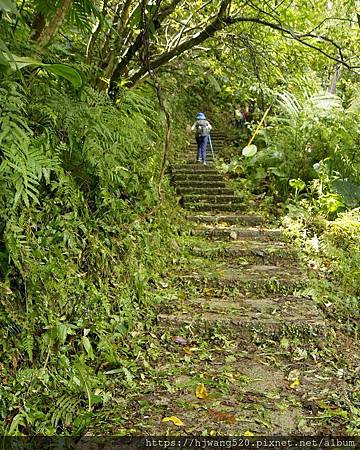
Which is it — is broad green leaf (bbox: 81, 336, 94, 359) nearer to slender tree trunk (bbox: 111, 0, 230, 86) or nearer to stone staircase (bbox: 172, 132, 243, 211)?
slender tree trunk (bbox: 111, 0, 230, 86)

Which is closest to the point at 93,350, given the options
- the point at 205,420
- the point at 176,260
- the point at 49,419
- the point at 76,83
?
the point at 49,419

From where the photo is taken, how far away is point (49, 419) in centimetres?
230

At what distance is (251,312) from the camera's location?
12.5 ft

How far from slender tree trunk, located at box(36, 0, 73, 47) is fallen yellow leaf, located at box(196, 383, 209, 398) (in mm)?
2367

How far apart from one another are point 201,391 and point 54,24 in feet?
7.94

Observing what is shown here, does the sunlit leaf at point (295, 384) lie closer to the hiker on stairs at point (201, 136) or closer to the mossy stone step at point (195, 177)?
the mossy stone step at point (195, 177)

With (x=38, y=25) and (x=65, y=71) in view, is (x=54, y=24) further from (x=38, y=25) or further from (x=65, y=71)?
(x=65, y=71)

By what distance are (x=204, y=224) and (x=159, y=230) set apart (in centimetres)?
133

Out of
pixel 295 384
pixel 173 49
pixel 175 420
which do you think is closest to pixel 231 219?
pixel 173 49

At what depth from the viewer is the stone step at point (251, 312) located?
359cm

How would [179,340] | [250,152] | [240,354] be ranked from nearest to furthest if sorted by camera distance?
[240,354] → [179,340] → [250,152]

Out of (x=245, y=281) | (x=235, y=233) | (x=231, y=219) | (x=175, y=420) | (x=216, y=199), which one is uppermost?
(x=216, y=199)

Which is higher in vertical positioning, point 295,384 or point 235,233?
point 235,233

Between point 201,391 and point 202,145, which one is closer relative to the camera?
point 201,391
